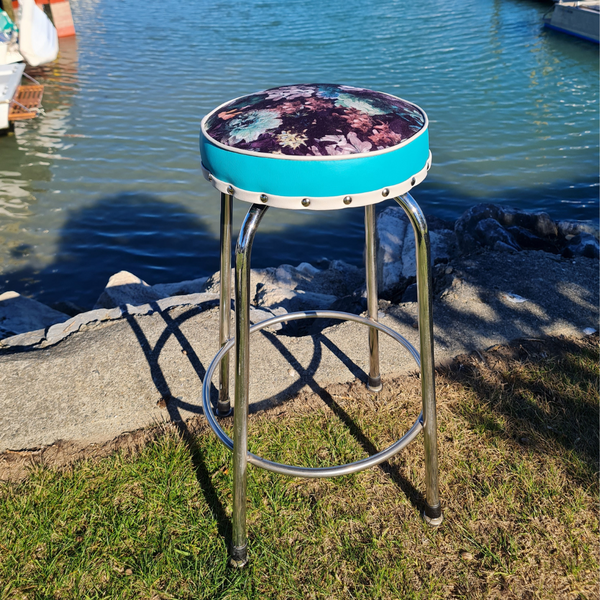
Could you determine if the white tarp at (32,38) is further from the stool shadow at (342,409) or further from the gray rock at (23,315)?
the stool shadow at (342,409)

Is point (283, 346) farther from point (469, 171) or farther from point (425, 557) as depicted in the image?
point (469, 171)

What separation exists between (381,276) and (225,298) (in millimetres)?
2361

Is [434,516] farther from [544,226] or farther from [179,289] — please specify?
[544,226]

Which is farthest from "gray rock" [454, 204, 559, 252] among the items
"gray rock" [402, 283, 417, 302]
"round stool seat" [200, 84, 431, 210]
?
"round stool seat" [200, 84, 431, 210]

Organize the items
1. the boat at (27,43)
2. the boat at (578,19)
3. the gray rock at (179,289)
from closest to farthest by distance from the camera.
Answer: the gray rock at (179,289) < the boat at (27,43) < the boat at (578,19)

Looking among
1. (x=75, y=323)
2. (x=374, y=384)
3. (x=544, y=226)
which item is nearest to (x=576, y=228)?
(x=544, y=226)

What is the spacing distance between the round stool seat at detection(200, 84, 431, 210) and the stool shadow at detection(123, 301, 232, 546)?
124cm

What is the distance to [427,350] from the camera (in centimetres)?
193

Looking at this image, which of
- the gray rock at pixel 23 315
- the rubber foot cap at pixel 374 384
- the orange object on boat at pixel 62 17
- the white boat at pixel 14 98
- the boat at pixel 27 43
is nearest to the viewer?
the rubber foot cap at pixel 374 384

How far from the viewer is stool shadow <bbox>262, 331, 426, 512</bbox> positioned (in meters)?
2.32

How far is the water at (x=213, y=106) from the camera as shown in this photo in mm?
6707

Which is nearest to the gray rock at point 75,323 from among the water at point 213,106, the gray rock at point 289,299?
the gray rock at point 289,299

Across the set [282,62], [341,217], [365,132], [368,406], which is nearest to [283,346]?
[368,406]

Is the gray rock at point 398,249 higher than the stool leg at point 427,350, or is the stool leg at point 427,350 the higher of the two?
the stool leg at point 427,350
